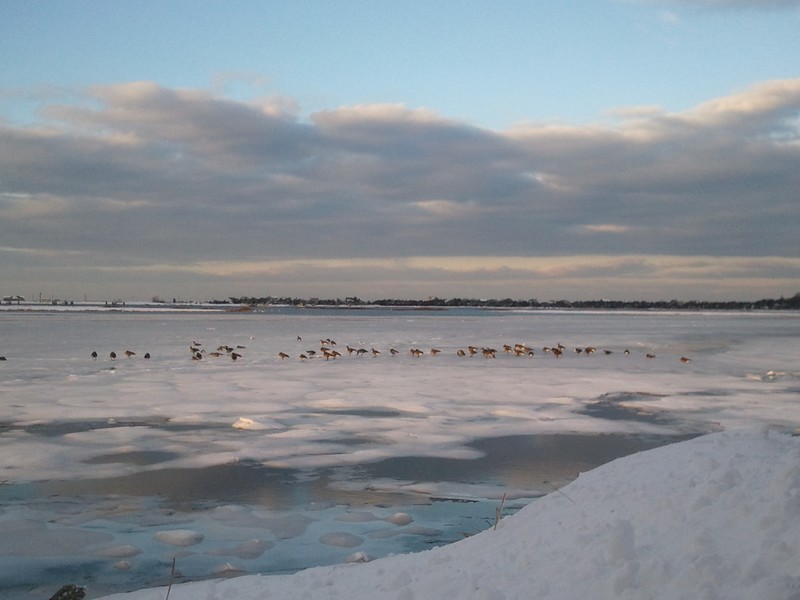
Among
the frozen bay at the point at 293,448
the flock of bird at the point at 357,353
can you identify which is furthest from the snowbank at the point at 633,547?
the flock of bird at the point at 357,353

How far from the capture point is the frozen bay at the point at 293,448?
17.6 ft

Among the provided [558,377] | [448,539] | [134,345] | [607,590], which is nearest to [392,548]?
[448,539]

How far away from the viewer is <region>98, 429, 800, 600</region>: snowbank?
132 inches

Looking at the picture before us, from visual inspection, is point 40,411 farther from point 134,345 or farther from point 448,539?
point 134,345

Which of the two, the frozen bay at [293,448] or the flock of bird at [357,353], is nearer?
the frozen bay at [293,448]

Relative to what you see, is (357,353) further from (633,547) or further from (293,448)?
(633,547)

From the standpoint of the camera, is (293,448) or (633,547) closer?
(633,547)

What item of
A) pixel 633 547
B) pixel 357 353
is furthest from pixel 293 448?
pixel 357 353

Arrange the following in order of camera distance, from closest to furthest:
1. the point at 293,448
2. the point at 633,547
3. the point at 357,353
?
1. the point at 633,547
2. the point at 293,448
3. the point at 357,353

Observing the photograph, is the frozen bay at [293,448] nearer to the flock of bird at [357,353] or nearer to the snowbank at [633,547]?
the snowbank at [633,547]

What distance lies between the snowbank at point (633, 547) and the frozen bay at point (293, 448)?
2.80 ft

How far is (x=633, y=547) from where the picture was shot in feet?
12.1

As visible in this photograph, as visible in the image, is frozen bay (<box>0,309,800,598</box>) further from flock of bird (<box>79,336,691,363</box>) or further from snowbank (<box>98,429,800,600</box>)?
flock of bird (<box>79,336,691,363</box>)

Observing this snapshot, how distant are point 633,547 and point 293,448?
18.1 ft
